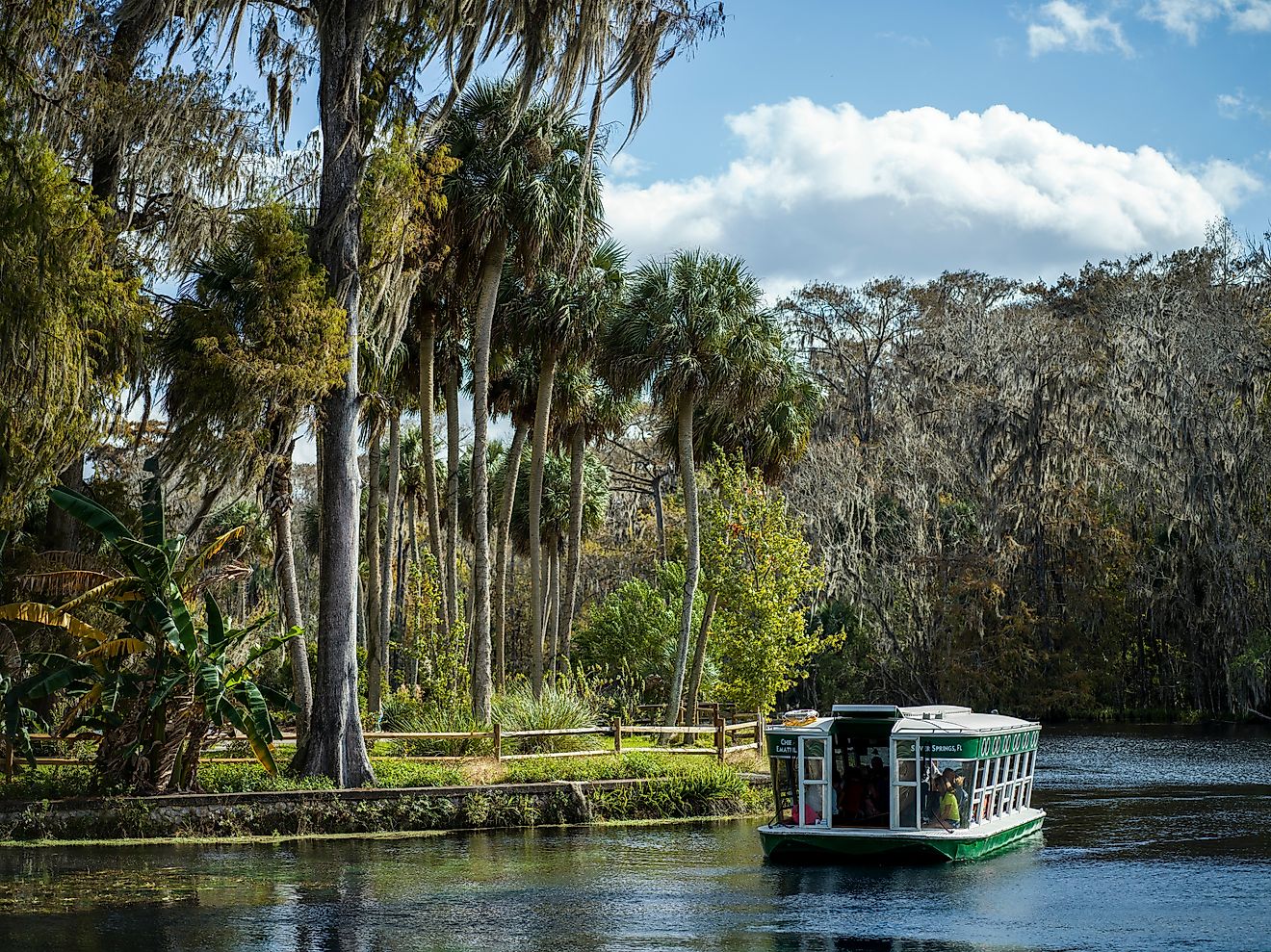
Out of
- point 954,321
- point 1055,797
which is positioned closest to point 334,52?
point 1055,797

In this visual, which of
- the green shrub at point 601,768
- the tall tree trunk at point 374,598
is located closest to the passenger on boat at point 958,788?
the green shrub at point 601,768

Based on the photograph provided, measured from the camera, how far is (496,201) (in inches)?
1133

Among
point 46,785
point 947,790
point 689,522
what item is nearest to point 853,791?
point 947,790

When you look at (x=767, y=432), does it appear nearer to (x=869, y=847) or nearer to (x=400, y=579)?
(x=869, y=847)

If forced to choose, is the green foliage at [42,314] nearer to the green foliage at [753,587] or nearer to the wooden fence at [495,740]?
the wooden fence at [495,740]

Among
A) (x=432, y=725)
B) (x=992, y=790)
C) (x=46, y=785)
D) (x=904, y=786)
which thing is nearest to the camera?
(x=904, y=786)

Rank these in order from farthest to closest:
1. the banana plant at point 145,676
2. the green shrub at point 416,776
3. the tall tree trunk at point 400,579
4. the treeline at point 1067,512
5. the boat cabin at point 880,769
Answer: the tall tree trunk at point 400,579 → the treeline at point 1067,512 → the green shrub at point 416,776 → the banana plant at point 145,676 → the boat cabin at point 880,769

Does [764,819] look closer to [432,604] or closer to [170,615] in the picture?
[432,604]

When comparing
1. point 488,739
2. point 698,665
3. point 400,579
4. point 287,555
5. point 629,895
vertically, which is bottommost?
point 629,895

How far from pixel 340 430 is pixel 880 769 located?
10.8m

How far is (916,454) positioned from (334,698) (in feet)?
132

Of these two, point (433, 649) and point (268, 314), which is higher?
point (268, 314)

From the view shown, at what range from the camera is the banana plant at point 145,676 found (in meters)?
21.4

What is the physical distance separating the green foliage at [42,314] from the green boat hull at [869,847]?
497 inches
